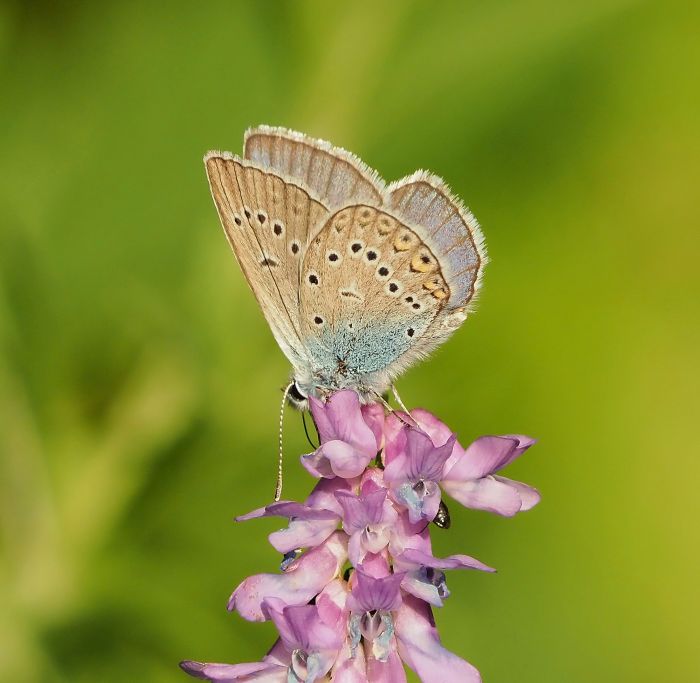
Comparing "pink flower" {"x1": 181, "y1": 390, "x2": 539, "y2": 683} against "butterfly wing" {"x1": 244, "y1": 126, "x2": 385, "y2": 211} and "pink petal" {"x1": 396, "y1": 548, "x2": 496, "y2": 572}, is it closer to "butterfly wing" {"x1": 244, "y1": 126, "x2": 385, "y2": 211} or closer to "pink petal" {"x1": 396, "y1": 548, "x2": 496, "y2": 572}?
"pink petal" {"x1": 396, "y1": 548, "x2": 496, "y2": 572}

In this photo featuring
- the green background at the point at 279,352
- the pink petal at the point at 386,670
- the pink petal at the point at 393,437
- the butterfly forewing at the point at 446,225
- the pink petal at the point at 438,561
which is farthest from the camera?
the green background at the point at 279,352

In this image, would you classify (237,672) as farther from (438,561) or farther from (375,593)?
(438,561)

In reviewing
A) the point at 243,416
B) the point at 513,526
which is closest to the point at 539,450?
the point at 513,526

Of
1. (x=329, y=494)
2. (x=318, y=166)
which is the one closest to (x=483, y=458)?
(x=329, y=494)

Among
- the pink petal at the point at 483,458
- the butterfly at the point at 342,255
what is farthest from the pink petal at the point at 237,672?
the butterfly at the point at 342,255

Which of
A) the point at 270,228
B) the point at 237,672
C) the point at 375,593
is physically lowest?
the point at 237,672

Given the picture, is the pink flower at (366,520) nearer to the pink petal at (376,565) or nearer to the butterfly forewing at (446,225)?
the pink petal at (376,565)
